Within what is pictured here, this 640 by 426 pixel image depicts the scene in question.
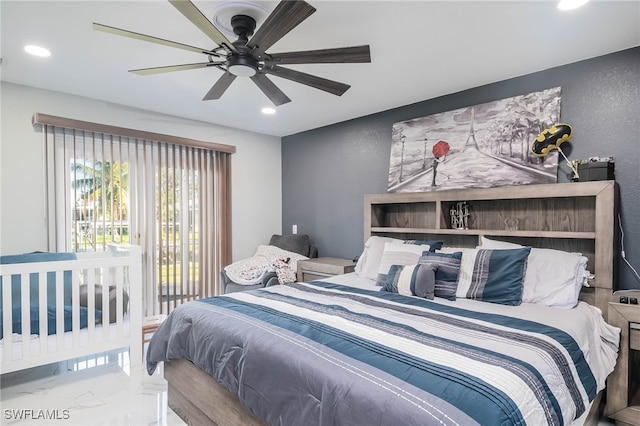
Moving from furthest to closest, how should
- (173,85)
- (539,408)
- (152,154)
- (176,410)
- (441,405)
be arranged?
(152,154) → (173,85) → (176,410) → (539,408) → (441,405)

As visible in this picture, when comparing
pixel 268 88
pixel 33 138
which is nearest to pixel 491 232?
pixel 268 88

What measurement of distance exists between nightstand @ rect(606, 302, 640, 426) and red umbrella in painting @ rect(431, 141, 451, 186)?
1728mm

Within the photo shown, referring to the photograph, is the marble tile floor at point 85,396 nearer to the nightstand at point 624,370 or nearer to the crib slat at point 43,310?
the crib slat at point 43,310

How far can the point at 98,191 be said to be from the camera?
3.60 m

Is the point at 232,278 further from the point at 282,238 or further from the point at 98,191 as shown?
the point at 98,191

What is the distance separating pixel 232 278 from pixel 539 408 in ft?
10.9

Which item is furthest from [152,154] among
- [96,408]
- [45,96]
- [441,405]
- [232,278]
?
[441,405]

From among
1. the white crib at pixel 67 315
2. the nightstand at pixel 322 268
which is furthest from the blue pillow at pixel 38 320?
the nightstand at pixel 322 268

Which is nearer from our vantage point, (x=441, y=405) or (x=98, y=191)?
(x=441, y=405)

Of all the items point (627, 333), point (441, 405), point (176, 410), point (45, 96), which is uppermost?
point (45, 96)

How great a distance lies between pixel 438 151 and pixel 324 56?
1846 millimetres

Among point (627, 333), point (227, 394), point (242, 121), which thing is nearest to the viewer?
point (227, 394)

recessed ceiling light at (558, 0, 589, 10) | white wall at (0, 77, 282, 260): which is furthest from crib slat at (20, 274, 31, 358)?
recessed ceiling light at (558, 0, 589, 10)

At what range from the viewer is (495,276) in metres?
2.37
